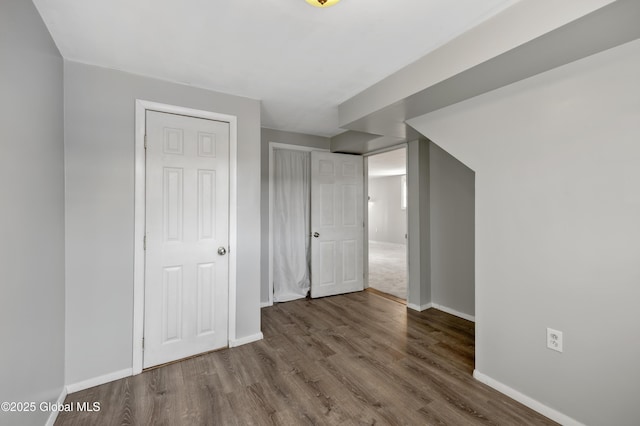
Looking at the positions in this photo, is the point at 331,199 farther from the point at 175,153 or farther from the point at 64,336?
the point at 64,336

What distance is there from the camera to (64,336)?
194cm

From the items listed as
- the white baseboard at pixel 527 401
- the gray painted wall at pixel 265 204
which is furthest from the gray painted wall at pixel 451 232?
the gray painted wall at pixel 265 204

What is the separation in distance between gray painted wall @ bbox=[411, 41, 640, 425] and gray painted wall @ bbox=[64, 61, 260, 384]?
272 cm

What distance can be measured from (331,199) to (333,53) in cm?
245

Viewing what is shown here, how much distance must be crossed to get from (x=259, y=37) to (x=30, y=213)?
5.31ft

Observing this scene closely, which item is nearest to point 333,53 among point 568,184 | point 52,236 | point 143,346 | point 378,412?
point 568,184

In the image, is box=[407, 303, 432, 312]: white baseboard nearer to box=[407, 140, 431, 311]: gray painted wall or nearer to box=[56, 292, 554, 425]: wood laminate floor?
box=[407, 140, 431, 311]: gray painted wall

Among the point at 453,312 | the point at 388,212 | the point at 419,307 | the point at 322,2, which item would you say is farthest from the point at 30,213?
the point at 388,212

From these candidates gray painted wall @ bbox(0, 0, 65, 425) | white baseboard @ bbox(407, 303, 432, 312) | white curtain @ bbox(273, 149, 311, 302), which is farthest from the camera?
white curtain @ bbox(273, 149, 311, 302)

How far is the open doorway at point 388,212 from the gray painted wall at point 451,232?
7.94 ft

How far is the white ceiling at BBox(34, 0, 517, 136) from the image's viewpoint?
1478 mm

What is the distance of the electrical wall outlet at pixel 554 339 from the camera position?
5.57 feet

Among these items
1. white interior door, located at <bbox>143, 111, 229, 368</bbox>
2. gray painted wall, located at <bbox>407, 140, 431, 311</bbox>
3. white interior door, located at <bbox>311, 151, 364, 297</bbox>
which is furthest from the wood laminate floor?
white interior door, located at <bbox>311, 151, 364, 297</bbox>

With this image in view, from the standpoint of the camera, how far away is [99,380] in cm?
205
